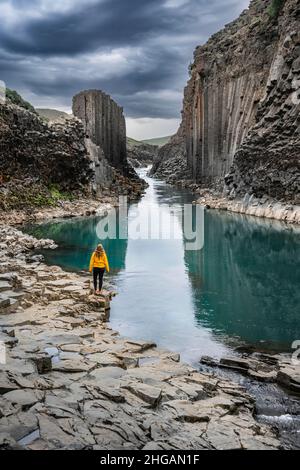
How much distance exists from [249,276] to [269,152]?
25.3 m

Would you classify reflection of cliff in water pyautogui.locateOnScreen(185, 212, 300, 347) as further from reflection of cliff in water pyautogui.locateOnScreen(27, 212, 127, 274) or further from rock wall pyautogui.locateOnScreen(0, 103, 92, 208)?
rock wall pyautogui.locateOnScreen(0, 103, 92, 208)

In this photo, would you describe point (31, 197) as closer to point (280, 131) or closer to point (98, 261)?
point (280, 131)

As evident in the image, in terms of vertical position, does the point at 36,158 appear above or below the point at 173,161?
below

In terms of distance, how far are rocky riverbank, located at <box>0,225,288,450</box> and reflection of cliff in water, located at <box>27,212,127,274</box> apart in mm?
11549

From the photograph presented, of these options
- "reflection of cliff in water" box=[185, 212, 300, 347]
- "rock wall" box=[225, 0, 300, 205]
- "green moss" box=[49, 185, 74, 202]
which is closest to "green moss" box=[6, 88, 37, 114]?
"green moss" box=[49, 185, 74, 202]

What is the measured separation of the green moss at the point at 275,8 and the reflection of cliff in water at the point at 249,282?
25.4 metres

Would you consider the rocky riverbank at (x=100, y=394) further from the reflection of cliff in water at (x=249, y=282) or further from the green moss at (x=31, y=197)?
the green moss at (x=31, y=197)

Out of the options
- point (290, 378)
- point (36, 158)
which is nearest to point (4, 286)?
point (290, 378)

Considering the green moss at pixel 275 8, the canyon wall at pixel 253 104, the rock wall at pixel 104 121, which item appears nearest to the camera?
the canyon wall at pixel 253 104

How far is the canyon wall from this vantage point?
47.1 meters

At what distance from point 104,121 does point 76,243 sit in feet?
165

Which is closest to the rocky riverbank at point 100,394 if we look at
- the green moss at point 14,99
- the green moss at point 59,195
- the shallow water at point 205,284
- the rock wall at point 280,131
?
the shallow water at point 205,284

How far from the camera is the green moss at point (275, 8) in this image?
174ft

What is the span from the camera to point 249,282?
26250mm
